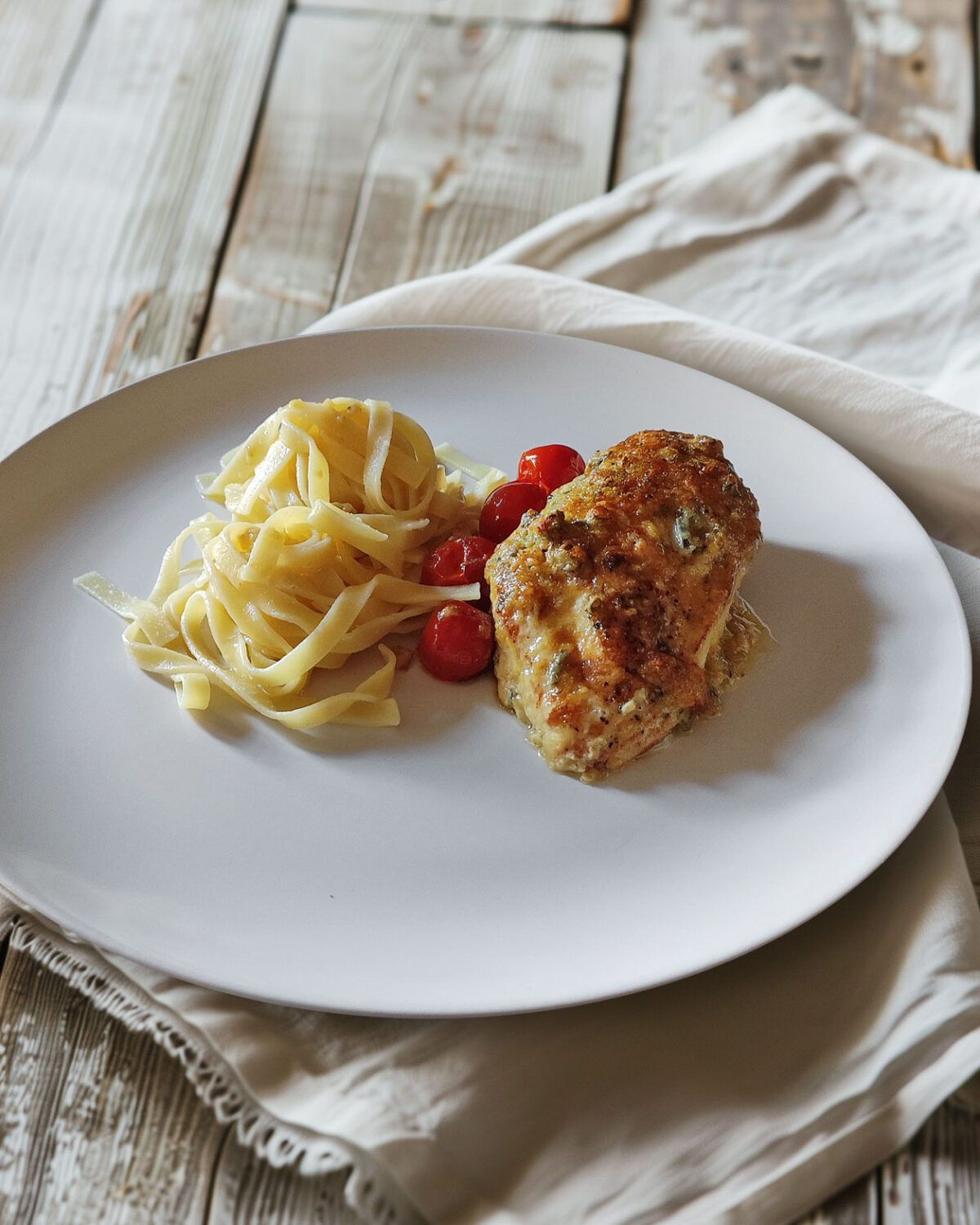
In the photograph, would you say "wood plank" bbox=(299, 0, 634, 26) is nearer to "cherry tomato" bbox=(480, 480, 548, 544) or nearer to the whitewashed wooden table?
the whitewashed wooden table

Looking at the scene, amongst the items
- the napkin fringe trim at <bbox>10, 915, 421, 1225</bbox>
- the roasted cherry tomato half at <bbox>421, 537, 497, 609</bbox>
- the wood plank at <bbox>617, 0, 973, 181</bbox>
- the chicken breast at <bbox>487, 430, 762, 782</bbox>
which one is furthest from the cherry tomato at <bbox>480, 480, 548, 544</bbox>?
the wood plank at <bbox>617, 0, 973, 181</bbox>

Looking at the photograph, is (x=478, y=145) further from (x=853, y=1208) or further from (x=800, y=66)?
(x=853, y=1208)

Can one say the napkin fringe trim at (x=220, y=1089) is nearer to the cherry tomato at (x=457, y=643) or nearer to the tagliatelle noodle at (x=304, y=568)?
the tagliatelle noodle at (x=304, y=568)

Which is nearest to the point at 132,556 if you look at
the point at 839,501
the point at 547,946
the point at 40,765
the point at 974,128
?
the point at 40,765

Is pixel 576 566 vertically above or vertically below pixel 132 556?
above

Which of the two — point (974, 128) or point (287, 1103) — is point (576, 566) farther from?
point (974, 128)

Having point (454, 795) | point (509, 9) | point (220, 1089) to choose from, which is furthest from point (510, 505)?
point (509, 9)

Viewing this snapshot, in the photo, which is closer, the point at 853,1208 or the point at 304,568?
the point at 853,1208
